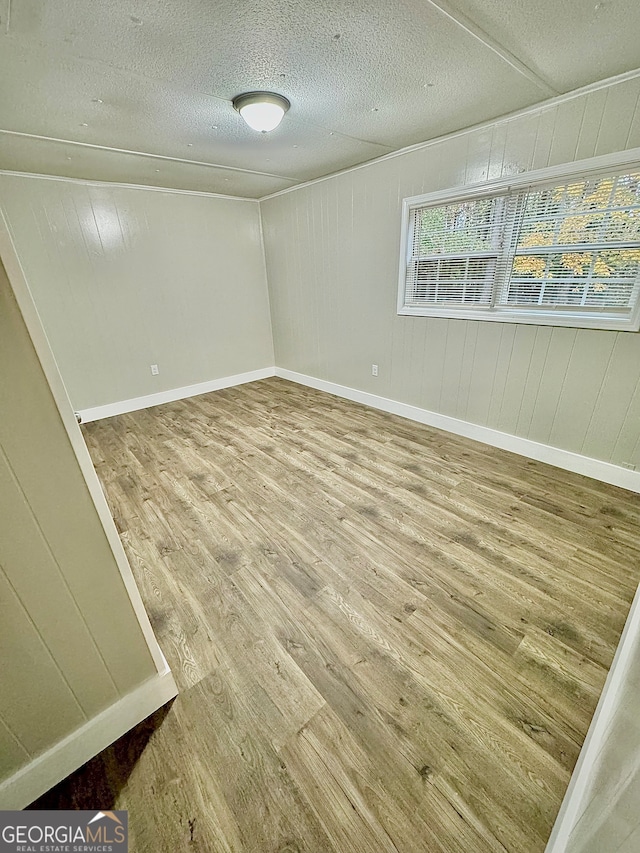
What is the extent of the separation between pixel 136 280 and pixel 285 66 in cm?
283

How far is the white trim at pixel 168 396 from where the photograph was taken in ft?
12.3

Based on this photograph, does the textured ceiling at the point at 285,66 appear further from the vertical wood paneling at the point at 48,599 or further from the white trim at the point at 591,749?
the white trim at the point at 591,749

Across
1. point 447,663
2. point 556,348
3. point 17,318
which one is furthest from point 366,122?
point 447,663

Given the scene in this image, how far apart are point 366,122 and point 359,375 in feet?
7.22

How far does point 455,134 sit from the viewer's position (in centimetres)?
246

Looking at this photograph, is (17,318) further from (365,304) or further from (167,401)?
(167,401)

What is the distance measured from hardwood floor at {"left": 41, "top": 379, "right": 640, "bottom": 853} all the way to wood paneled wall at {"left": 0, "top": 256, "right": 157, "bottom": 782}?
264 mm

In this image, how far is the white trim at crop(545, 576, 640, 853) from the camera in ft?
2.69

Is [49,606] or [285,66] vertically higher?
[285,66]

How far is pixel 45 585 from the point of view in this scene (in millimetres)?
861

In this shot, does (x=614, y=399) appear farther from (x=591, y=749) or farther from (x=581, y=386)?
(x=591, y=749)

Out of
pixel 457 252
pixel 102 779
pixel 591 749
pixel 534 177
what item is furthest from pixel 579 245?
pixel 102 779

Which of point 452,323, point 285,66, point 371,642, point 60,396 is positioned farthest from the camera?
point 452,323

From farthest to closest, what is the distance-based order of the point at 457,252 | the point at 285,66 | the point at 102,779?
the point at 457,252 → the point at 285,66 → the point at 102,779
